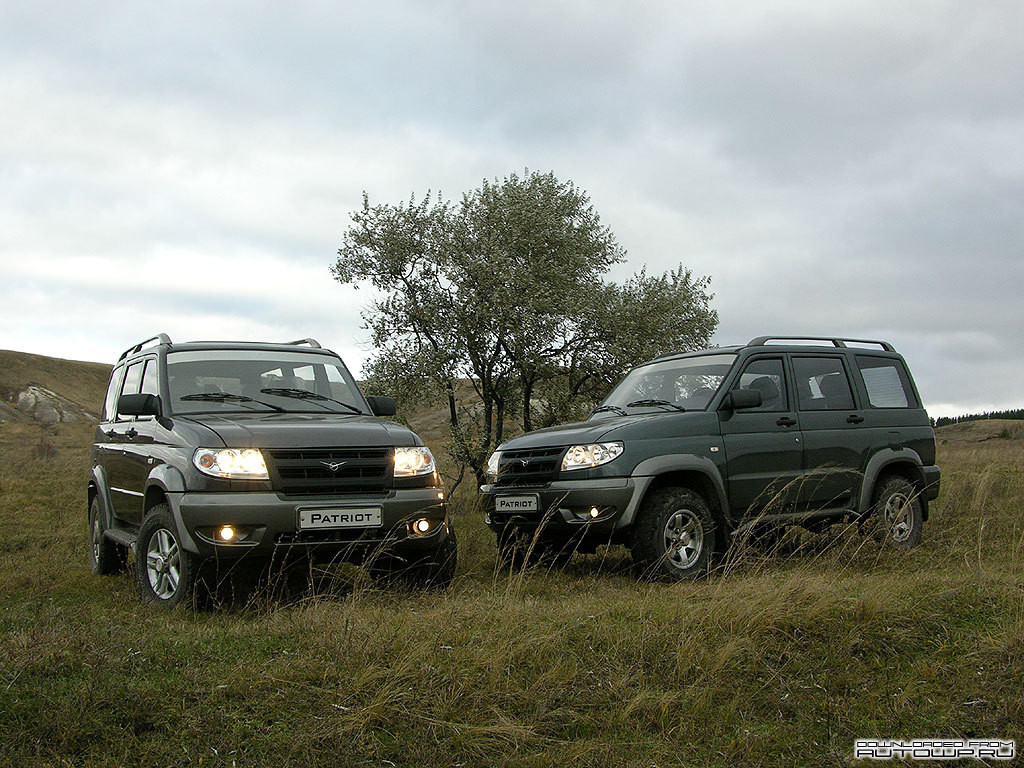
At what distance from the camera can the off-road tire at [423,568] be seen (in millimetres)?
6902

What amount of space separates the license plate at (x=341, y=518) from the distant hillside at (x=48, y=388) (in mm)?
85197

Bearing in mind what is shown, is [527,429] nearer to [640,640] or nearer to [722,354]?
[722,354]

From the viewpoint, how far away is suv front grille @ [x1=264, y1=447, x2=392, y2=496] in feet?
20.8

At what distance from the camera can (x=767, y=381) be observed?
8.83 m

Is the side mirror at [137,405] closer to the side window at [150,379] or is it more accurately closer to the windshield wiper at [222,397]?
the windshield wiper at [222,397]

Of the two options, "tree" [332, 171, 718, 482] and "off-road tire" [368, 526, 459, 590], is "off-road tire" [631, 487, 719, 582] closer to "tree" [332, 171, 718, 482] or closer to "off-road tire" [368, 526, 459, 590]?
"off-road tire" [368, 526, 459, 590]

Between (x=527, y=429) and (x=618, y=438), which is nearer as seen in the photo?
(x=618, y=438)

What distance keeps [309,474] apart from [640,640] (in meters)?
2.64

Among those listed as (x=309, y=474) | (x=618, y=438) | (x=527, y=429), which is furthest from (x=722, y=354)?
(x=527, y=429)

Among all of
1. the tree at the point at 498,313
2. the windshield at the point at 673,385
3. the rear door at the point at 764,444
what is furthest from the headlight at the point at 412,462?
the tree at the point at 498,313

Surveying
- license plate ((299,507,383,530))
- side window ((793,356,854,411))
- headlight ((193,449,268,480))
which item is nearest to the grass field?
license plate ((299,507,383,530))

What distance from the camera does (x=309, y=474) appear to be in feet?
21.1

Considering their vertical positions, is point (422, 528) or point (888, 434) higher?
point (888, 434)

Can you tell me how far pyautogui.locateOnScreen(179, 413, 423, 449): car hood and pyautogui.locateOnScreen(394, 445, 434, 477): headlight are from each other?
6 centimetres
